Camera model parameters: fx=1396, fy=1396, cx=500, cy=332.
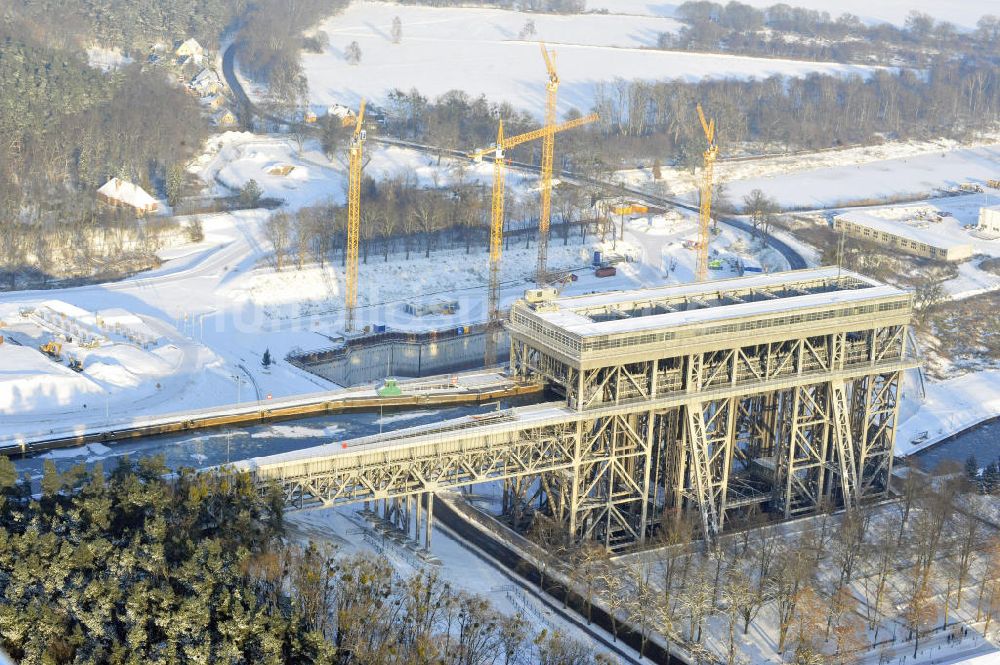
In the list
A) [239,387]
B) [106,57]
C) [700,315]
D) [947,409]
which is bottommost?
[947,409]

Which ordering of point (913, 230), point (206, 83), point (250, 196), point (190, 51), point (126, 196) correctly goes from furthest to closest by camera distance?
point (190, 51) → point (206, 83) → point (913, 230) → point (250, 196) → point (126, 196)

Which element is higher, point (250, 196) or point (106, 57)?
point (106, 57)

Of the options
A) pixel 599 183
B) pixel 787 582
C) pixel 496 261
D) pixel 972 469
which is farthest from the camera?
pixel 599 183

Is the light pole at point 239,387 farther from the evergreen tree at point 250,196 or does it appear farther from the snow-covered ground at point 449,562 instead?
the evergreen tree at point 250,196

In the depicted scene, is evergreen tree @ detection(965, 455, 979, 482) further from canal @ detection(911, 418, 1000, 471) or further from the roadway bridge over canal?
the roadway bridge over canal

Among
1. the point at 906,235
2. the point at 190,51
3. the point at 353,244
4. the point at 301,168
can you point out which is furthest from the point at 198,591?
the point at 190,51

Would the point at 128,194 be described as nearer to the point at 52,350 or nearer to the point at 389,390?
the point at 52,350

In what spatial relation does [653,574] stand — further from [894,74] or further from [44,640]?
[894,74]
